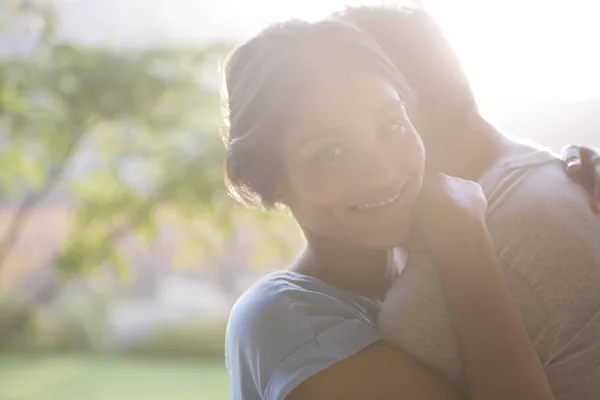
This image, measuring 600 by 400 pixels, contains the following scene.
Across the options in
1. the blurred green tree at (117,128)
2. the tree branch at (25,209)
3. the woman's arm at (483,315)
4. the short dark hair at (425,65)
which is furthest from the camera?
the tree branch at (25,209)

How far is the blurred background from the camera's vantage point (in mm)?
2375

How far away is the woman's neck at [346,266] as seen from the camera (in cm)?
98

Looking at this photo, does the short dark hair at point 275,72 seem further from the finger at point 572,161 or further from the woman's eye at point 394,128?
the finger at point 572,161

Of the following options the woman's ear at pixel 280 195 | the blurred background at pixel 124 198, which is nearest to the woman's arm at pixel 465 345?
the woman's ear at pixel 280 195

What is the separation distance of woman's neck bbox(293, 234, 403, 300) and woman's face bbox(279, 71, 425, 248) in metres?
0.09

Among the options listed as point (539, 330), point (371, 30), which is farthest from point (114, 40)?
point (539, 330)

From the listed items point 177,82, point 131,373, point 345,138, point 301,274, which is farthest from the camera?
point 131,373

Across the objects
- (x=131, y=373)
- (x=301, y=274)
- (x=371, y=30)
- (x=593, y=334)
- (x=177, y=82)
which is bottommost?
(x=131, y=373)

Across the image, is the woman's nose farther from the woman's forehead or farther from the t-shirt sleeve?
the t-shirt sleeve

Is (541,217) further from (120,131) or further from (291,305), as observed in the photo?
(120,131)

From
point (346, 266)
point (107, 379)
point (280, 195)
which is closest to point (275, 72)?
point (280, 195)

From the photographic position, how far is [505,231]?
2.52ft

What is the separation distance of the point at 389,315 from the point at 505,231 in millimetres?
153

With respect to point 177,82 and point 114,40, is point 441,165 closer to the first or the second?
point 177,82
